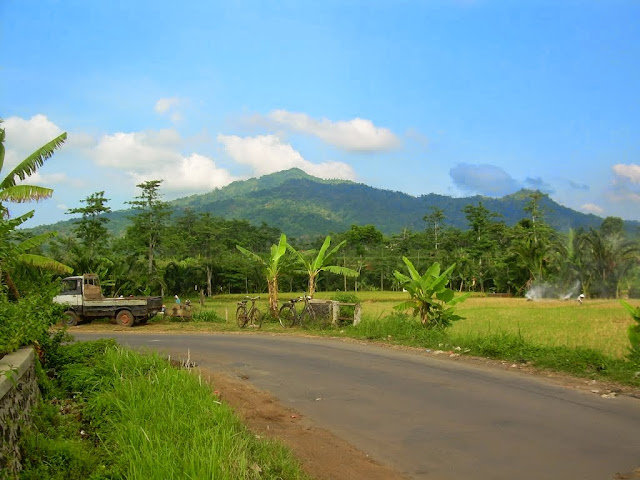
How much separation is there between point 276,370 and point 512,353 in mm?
5459

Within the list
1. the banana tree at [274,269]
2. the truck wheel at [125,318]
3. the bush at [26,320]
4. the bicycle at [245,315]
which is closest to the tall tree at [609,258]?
the banana tree at [274,269]

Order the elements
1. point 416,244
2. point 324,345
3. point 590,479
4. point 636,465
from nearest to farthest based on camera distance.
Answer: point 590,479, point 636,465, point 324,345, point 416,244

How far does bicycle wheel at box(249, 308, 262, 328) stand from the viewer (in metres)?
23.6

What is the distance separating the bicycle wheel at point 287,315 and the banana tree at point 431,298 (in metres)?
5.76

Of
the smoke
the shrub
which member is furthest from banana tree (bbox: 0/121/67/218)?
the smoke

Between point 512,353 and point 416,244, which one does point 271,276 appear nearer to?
point 512,353

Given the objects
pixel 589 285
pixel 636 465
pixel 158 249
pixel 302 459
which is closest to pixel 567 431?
pixel 636 465

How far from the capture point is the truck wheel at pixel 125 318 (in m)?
25.2

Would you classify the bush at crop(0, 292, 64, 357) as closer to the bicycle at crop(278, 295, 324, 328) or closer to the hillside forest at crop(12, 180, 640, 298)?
the bicycle at crop(278, 295, 324, 328)

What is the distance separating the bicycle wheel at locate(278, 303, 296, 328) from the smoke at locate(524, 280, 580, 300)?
37076mm

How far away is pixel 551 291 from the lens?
56000 mm

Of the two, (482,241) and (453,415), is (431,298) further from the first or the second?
(482,241)

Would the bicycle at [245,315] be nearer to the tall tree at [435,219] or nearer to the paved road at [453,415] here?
the paved road at [453,415]

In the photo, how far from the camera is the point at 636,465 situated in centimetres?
617
